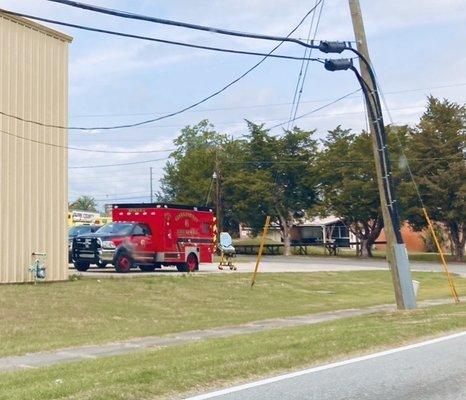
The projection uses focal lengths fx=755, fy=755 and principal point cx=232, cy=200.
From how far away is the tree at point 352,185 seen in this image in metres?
61.7

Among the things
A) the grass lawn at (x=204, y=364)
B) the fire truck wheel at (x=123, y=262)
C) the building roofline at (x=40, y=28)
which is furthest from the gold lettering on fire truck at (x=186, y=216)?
the grass lawn at (x=204, y=364)

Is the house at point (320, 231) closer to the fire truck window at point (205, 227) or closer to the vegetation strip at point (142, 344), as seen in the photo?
the fire truck window at point (205, 227)

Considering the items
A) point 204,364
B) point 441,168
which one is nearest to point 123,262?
point 204,364

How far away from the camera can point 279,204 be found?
69.0 metres

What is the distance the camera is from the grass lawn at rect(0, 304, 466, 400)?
8.52 metres

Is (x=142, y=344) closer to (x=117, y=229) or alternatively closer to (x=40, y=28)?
(x=40, y=28)

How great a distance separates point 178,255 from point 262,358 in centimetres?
2039

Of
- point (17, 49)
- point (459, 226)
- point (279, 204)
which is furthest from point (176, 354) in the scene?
point (279, 204)

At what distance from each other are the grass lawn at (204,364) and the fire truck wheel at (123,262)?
14554 millimetres

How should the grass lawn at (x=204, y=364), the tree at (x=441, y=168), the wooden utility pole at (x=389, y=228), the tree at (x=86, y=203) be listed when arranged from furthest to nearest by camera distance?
1. the tree at (x=86, y=203)
2. the tree at (x=441, y=168)
3. the wooden utility pole at (x=389, y=228)
4. the grass lawn at (x=204, y=364)

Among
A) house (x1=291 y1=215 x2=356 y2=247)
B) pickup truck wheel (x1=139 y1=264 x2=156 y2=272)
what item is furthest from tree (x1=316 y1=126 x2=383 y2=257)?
pickup truck wheel (x1=139 y1=264 x2=156 y2=272)

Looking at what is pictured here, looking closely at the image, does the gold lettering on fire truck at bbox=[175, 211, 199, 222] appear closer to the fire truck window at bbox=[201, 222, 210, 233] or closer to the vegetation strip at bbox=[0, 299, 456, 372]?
the fire truck window at bbox=[201, 222, 210, 233]

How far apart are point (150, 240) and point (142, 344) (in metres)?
16.0

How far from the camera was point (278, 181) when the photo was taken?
6938 cm
